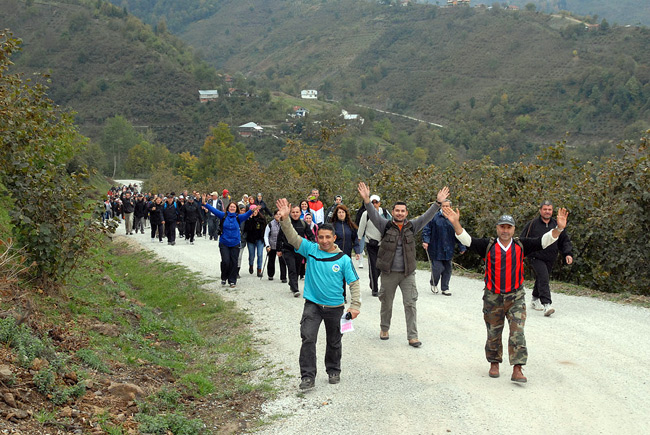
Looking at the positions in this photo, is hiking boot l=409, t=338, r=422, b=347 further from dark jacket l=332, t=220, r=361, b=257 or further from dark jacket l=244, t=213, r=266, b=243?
dark jacket l=244, t=213, r=266, b=243

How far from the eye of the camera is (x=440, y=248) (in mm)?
13188

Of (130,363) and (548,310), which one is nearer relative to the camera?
(130,363)

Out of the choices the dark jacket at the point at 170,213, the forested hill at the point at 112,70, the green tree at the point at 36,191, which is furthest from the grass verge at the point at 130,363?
the forested hill at the point at 112,70

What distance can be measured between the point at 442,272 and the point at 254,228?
4918 millimetres

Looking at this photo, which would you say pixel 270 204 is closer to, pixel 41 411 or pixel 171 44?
pixel 41 411

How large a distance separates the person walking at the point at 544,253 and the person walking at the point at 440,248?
2.20 meters

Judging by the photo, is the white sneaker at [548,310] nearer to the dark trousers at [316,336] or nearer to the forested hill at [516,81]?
the dark trousers at [316,336]

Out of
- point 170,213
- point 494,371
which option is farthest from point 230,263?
point 170,213

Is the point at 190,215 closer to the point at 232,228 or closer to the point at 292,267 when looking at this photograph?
the point at 232,228

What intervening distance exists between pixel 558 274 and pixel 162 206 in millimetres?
16760

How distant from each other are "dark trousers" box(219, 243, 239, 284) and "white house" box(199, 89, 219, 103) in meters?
123

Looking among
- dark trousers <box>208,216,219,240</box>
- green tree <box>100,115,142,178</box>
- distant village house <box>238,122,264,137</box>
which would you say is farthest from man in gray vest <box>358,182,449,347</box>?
distant village house <box>238,122,264,137</box>

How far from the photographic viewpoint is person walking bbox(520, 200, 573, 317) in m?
10.5

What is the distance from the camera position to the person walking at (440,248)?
13.1 m
